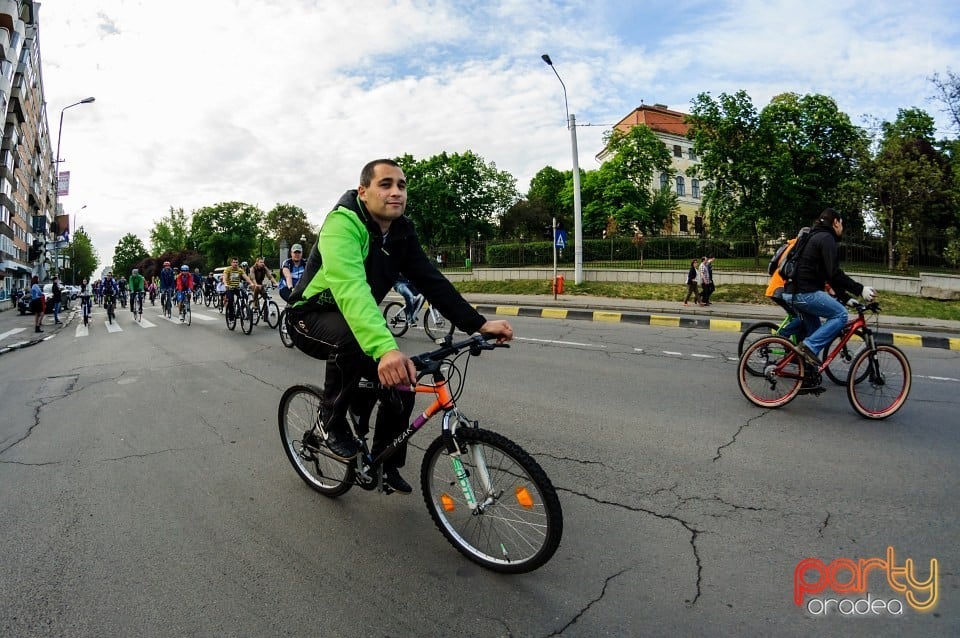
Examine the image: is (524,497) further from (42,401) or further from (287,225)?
(287,225)

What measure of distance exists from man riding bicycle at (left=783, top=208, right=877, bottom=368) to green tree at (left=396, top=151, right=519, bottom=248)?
50.8 meters

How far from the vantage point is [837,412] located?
5.41 metres

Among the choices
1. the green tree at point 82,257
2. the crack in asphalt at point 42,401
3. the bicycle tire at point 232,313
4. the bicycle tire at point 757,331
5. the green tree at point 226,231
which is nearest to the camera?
the crack in asphalt at point 42,401

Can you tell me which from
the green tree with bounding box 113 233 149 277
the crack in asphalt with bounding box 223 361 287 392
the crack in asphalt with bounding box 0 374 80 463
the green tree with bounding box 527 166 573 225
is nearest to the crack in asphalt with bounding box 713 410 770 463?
the crack in asphalt with bounding box 223 361 287 392

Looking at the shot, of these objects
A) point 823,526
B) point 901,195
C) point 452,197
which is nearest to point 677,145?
point 452,197

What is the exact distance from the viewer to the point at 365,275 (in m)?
2.72

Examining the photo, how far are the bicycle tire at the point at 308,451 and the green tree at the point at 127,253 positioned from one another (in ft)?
433

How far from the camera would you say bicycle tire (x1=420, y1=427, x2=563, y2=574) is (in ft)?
7.93

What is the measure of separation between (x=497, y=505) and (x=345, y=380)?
41.6 inches

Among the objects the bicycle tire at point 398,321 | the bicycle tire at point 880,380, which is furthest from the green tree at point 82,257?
the bicycle tire at point 880,380

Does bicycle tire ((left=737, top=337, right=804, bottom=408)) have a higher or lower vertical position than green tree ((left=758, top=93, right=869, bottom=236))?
lower

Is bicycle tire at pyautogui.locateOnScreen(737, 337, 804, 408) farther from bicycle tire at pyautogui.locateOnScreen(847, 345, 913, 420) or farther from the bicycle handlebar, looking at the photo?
the bicycle handlebar

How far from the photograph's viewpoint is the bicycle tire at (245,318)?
39.4ft

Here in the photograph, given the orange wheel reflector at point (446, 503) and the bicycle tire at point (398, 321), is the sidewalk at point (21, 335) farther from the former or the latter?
the orange wheel reflector at point (446, 503)
